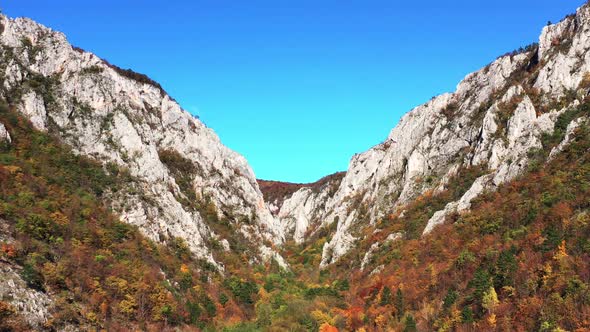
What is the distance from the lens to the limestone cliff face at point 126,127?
9356 cm

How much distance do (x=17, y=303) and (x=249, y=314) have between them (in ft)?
161

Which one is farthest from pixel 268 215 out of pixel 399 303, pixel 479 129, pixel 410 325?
pixel 410 325

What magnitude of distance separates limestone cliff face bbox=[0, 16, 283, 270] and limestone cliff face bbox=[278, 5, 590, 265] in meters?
40.4

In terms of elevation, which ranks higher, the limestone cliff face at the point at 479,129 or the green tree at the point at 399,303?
the limestone cliff face at the point at 479,129

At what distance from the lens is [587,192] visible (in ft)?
201

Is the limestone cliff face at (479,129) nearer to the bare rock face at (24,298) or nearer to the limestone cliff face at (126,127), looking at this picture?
the limestone cliff face at (126,127)

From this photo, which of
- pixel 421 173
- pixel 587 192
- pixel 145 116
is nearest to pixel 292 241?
pixel 421 173

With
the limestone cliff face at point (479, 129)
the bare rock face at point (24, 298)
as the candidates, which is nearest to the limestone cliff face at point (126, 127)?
the bare rock face at point (24, 298)

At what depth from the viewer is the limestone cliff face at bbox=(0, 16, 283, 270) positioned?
93.6 metres

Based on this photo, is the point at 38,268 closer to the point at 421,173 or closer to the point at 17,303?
the point at 17,303

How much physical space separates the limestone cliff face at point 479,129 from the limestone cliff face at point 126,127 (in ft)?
133

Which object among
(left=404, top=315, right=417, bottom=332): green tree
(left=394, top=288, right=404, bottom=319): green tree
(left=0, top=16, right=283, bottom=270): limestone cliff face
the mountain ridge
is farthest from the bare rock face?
(left=394, top=288, right=404, bottom=319): green tree

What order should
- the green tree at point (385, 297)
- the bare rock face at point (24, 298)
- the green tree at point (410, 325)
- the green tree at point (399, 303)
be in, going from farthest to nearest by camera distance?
the green tree at point (385, 297) → the green tree at point (399, 303) → the green tree at point (410, 325) → the bare rock face at point (24, 298)

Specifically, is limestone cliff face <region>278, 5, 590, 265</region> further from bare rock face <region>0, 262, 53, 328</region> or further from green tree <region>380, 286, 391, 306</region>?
bare rock face <region>0, 262, 53, 328</region>
